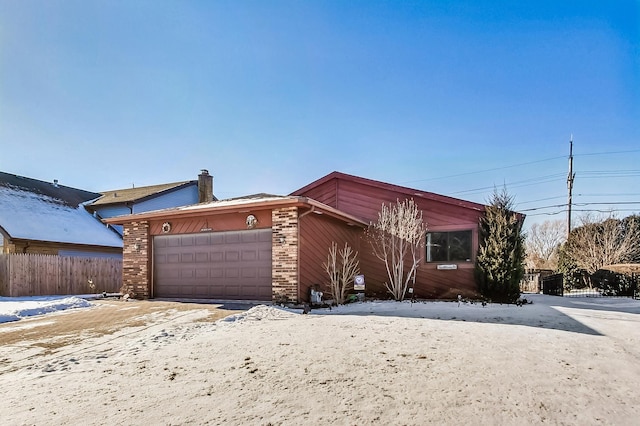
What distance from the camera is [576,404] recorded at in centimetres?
298

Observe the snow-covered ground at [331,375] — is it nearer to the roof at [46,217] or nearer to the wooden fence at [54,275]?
the wooden fence at [54,275]

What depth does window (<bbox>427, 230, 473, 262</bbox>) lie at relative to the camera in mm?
11711

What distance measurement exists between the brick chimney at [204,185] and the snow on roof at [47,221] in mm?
4945

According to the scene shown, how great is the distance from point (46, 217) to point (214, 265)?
1248 centimetres

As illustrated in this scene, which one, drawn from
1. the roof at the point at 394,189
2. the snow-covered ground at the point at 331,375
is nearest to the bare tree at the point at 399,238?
the roof at the point at 394,189

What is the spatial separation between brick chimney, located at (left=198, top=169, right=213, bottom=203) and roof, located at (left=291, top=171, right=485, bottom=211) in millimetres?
6823

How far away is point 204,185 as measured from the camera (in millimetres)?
19359

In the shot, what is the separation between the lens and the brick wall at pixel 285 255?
29.9 feet

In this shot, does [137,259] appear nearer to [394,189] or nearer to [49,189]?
[394,189]

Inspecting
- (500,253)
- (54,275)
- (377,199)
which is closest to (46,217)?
(54,275)

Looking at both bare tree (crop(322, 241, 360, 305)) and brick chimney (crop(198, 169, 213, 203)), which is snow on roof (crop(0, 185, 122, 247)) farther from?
bare tree (crop(322, 241, 360, 305))

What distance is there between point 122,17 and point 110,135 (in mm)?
5569

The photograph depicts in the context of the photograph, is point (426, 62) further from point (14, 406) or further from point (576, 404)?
point (14, 406)

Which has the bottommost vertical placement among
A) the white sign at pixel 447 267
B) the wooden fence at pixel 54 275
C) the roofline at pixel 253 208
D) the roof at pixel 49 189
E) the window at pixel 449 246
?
the wooden fence at pixel 54 275
